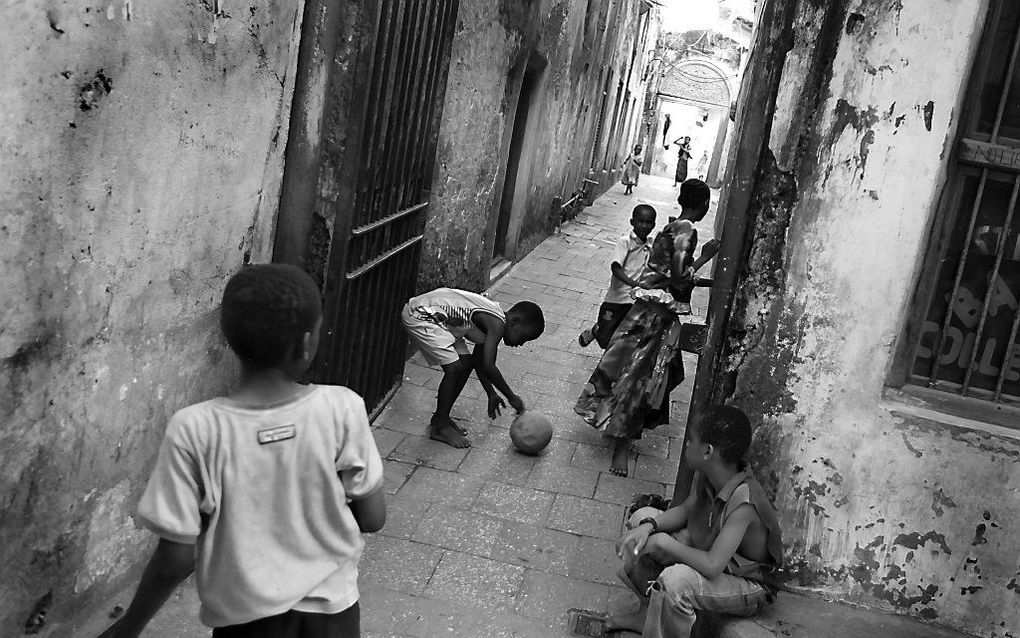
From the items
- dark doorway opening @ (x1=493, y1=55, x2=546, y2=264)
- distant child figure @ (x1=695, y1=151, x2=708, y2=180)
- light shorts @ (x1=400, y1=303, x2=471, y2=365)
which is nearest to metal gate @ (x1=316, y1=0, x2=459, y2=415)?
light shorts @ (x1=400, y1=303, x2=471, y2=365)

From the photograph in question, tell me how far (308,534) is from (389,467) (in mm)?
3239

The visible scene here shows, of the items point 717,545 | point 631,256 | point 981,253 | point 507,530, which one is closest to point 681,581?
point 717,545

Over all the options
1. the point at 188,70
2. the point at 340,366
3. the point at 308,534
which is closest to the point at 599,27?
the point at 340,366

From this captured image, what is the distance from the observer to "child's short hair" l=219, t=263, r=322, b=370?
1.94 meters

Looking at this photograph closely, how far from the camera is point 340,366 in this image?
505 centimetres

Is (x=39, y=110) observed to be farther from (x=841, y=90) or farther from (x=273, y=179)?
(x=841, y=90)

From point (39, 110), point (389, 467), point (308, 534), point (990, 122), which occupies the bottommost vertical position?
point (389, 467)

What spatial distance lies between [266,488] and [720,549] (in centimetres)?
186

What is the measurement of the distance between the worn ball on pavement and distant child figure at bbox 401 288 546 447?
0.48ft

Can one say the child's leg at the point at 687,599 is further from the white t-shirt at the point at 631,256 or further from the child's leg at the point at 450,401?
the white t-shirt at the point at 631,256

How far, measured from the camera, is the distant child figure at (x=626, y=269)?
6.06 meters

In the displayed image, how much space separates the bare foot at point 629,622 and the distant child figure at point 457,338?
6.37 ft

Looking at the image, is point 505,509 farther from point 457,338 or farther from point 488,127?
point 488,127

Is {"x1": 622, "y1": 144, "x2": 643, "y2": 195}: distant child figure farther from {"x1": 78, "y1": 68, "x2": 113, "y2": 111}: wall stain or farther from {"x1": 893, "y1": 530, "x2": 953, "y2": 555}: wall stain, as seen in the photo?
{"x1": 78, "y1": 68, "x2": 113, "y2": 111}: wall stain
